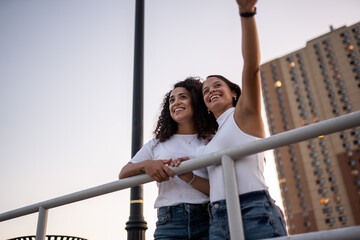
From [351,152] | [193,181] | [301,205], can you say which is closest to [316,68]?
[351,152]

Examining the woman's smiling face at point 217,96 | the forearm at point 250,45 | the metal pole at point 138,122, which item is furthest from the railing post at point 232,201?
the metal pole at point 138,122

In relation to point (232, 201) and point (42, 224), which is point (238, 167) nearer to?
point (232, 201)

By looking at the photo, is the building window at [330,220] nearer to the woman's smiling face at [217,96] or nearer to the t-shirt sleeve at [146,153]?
the t-shirt sleeve at [146,153]

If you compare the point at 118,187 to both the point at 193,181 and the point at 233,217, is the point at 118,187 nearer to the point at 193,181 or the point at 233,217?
the point at 193,181

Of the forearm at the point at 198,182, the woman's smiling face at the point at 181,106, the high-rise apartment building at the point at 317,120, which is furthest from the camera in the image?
the high-rise apartment building at the point at 317,120

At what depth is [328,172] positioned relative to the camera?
7725 centimetres

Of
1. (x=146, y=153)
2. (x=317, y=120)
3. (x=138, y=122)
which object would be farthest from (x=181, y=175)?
(x=317, y=120)

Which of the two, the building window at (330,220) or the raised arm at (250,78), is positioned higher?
the building window at (330,220)

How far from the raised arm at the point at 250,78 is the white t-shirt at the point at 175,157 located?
0.50 metres

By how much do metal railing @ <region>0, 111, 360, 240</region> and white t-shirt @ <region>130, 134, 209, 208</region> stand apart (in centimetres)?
26

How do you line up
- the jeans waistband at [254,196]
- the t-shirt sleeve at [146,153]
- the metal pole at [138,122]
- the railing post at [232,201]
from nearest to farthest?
1. the railing post at [232,201]
2. the jeans waistband at [254,196]
3. the t-shirt sleeve at [146,153]
4. the metal pole at [138,122]

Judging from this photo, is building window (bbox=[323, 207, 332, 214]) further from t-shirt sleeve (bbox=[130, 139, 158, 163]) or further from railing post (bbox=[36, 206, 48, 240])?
railing post (bbox=[36, 206, 48, 240])

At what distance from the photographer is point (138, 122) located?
408cm

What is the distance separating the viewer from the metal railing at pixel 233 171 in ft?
4.52
